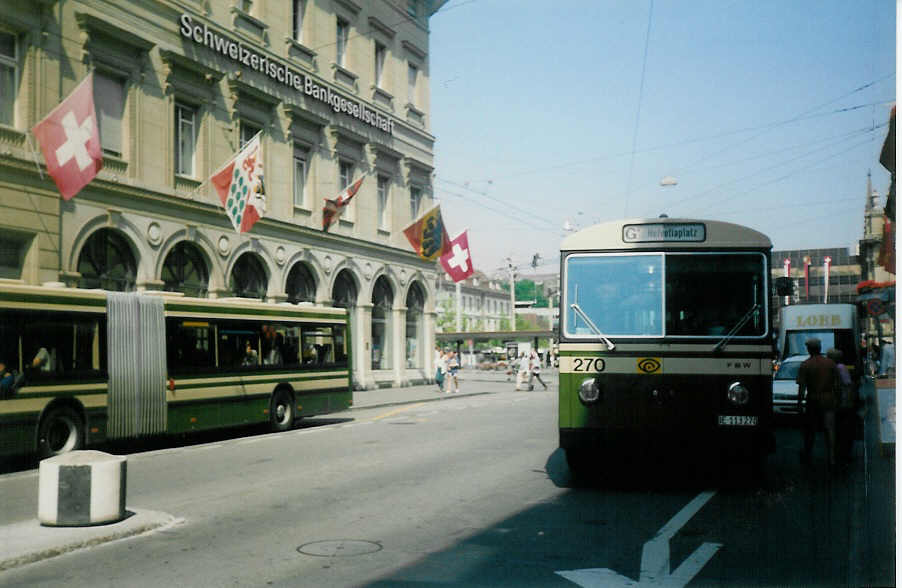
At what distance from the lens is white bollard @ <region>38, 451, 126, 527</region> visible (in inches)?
298

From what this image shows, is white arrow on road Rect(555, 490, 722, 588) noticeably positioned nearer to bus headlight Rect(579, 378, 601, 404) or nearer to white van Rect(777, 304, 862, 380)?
bus headlight Rect(579, 378, 601, 404)

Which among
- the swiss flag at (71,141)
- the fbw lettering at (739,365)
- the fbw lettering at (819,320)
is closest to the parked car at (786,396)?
the fbw lettering at (819,320)

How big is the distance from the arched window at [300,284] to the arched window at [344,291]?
2.06 ft

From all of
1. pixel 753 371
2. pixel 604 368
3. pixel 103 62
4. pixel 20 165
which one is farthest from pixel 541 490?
pixel 103 62

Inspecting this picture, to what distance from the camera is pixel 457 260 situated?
28.4 metres

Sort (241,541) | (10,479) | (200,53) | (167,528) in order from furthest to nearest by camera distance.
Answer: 1. (200,53)
2. (10,479)
3. (167,528)
4. (241,541)

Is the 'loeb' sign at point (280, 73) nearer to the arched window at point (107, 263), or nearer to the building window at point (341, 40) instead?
the building window at point (341, 40)

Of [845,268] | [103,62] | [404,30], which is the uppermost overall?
[404,30]

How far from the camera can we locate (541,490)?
9.72 m

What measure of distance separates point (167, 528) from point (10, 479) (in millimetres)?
3892

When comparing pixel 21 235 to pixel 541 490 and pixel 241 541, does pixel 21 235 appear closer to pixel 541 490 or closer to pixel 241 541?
pixel 241 541

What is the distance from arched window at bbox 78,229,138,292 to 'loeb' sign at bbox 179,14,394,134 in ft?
10.5

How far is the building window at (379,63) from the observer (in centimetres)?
1506

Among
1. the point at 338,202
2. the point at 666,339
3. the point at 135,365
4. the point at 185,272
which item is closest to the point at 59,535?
the point at 666,339
